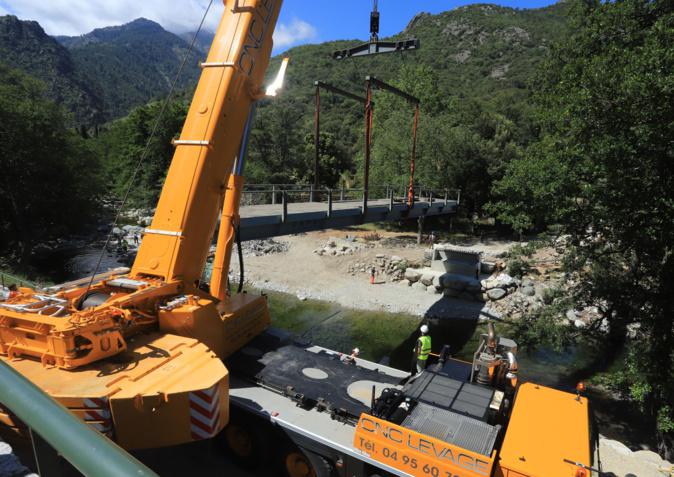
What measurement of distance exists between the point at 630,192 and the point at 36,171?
26989 mm

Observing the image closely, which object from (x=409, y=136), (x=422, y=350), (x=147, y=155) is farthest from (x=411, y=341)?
(x=147, y=155)

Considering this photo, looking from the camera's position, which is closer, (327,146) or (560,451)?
(560,451)

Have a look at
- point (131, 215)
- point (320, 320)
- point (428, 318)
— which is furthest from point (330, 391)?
point (131, 215)

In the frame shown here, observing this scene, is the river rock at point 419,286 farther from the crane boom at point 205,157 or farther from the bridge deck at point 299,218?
the crane boom at point 205,157

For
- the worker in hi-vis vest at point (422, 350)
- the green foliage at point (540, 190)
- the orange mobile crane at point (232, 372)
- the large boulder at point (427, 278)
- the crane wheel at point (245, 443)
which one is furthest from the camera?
the large boulder at point (427, 278)

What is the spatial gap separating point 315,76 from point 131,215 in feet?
293

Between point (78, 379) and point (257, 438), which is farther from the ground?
point (78, 379)

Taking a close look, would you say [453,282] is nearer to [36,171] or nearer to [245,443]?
[245,443]

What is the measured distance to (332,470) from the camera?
5875 mm

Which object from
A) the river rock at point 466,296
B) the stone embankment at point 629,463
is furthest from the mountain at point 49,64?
the stone embankment at point 629,463

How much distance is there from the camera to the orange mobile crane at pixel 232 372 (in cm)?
479

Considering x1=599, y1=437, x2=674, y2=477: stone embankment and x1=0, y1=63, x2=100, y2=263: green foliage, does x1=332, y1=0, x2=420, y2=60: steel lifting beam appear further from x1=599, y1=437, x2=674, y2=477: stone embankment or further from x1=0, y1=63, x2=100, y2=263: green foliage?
x1=0, y1=63, x2=100, y2=263: green foliage

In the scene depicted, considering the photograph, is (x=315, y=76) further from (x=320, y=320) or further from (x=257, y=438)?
(x=257, y=438)

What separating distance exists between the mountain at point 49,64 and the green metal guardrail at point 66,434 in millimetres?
163114
